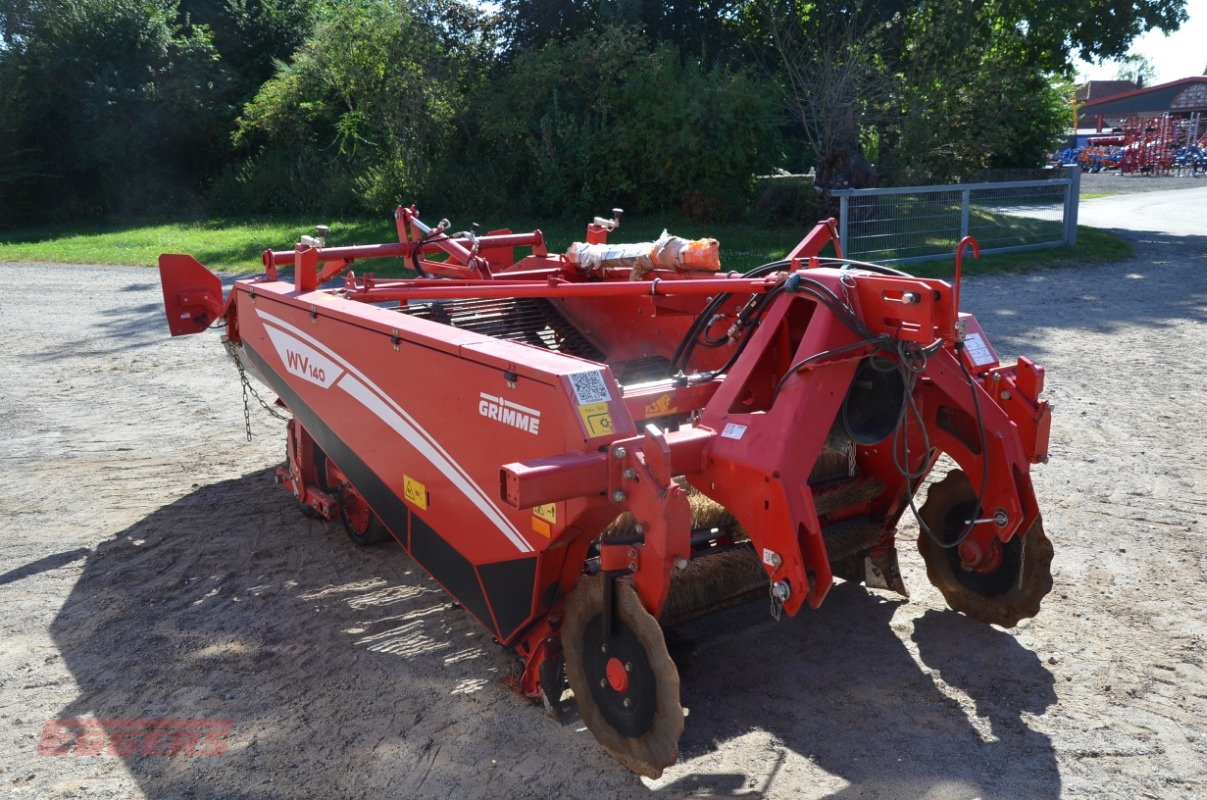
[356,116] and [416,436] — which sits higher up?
[356,116]

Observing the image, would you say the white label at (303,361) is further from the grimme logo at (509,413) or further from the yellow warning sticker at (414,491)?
the grimme logo at (509,413)

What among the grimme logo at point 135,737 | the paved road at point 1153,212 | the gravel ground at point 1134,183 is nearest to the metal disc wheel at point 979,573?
the grimme logo at point 135,737

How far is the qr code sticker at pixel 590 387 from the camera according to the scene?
3164 millimetres

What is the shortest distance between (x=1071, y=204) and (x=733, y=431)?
1357cm

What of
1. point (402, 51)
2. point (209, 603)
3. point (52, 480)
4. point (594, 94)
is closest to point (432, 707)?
point (209, 603)

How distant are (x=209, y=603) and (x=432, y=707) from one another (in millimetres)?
1500

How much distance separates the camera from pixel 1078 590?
4.52 metres

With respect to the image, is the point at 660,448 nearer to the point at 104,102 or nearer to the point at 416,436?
the point at 416,436

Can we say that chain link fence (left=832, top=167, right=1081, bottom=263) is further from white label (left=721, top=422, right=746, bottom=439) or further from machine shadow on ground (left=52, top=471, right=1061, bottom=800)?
white label (left=721, top=422, right=746, bottom=439)

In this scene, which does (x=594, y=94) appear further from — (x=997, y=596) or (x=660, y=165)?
(x=997, y=596)

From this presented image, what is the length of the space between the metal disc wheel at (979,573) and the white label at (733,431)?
1130 millimetres

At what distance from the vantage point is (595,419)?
314cm

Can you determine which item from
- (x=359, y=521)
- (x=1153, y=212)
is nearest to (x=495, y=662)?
(x=359, y=521)

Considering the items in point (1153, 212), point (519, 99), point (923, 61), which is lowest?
point (1153, 212)
